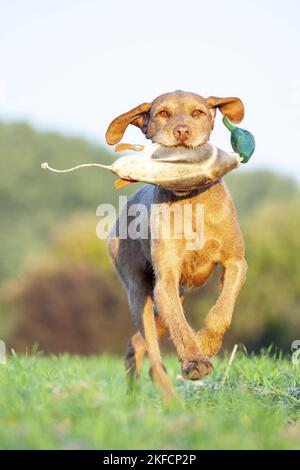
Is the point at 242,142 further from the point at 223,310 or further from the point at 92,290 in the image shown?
the point at 92,290

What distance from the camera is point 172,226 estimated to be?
671cm

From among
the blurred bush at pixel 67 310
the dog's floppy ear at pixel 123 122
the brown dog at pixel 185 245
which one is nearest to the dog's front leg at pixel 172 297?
the brown dog at pixel 185 245

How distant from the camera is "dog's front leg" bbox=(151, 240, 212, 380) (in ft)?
20.5

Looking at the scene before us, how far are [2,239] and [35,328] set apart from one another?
47.0ft

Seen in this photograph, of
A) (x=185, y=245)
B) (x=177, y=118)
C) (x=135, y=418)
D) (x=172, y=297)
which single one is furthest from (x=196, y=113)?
(x=135, y=418)

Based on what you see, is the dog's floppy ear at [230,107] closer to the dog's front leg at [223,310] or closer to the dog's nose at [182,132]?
the dog's nose at [182,132]

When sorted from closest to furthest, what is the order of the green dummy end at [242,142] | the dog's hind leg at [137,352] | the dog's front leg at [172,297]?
the dog's front leg at [172,297] → the green dummy end at [242,142] → the dog's hind leg at [137,352]

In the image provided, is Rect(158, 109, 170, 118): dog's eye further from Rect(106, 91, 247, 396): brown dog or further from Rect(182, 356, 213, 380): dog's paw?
Rect(182, 356, 213, 380): dog's paw

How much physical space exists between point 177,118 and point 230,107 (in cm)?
58

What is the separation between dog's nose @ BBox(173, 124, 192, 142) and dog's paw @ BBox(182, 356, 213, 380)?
1621 mm

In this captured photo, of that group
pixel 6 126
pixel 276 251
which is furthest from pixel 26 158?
pixel 276 251

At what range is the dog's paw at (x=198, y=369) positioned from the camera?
5.90 m

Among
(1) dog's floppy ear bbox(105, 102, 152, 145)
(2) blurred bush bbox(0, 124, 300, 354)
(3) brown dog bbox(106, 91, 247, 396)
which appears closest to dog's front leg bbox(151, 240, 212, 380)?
(3) brown dog bbox(106, 91, 247, 396)

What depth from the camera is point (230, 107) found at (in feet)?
23.0
